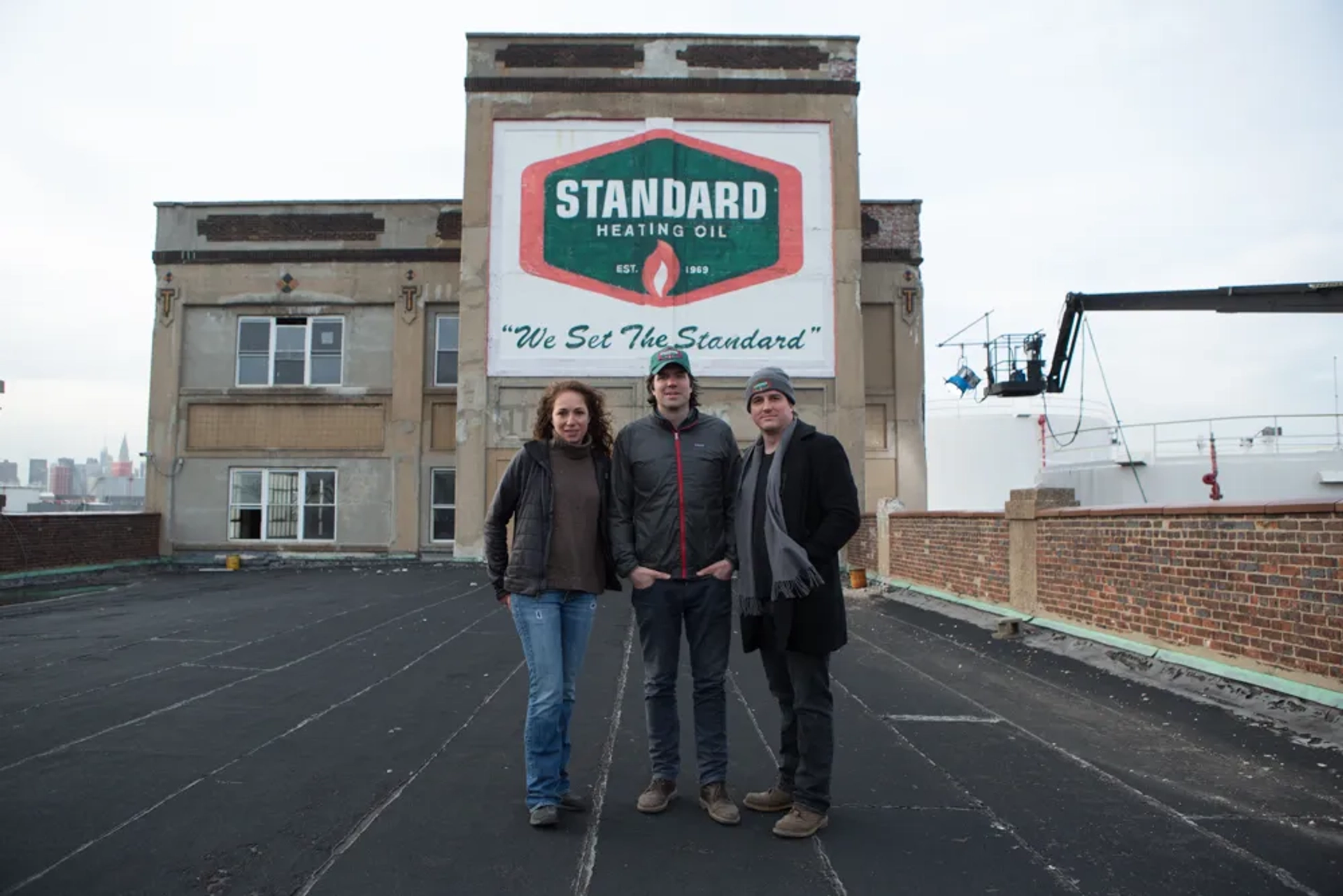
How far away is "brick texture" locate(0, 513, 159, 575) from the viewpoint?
15984 mm

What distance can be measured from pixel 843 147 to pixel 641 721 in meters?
18.0

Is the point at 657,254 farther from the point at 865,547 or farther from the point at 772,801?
the point at 772,801

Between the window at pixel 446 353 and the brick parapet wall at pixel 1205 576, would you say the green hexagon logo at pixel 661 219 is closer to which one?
the window at pixel 446 353

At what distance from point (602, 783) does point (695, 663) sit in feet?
3.19

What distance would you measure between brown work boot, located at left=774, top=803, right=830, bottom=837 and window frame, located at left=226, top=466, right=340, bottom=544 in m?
20.2

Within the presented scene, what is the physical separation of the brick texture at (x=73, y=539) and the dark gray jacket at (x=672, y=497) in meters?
16.6

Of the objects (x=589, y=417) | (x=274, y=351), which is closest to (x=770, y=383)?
(x=589, y=417)

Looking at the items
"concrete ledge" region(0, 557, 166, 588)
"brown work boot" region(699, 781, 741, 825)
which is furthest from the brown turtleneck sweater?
"concrete ledge" region(0, 557, 166, 588)

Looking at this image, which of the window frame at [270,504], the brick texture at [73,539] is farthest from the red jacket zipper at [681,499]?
the window frame at [270,504]

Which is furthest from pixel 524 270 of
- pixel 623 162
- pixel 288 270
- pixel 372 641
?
pixel 372 641

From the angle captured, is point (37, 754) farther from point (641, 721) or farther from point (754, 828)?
point (754, 828)

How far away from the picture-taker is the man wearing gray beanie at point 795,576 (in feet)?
12.4

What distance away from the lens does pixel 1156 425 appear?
27.4 meters

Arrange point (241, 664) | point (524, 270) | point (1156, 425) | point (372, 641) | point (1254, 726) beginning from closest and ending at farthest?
1. point (1254, 726)
2. point (241, 664)
3. point (372, 641)
4. point (524, 270)
5. point (1156, 425)
